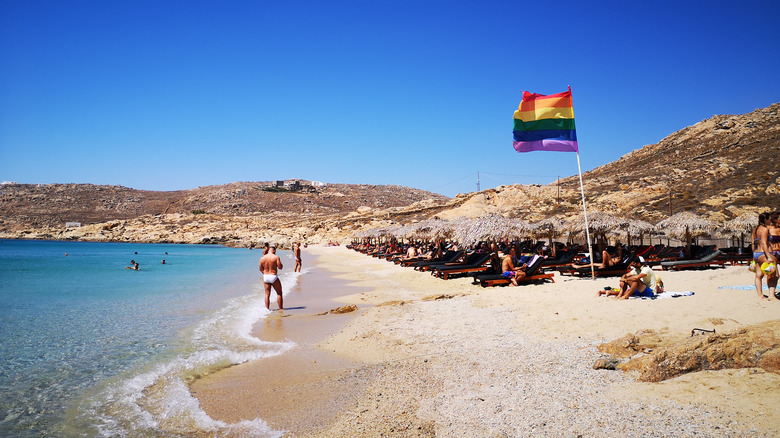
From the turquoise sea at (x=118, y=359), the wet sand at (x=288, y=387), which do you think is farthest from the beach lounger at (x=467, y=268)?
the wet sand at (x=288, y=387)

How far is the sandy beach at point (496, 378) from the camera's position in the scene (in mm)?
3008

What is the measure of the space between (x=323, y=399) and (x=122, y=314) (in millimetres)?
7377

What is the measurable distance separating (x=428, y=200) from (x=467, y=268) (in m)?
50.1

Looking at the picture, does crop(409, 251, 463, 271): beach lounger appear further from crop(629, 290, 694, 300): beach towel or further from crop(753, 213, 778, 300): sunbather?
crop(753, 213, 778, 300): sunbather

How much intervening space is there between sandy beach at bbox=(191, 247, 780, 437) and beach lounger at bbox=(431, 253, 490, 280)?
498 cm

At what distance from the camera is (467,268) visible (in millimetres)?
13398

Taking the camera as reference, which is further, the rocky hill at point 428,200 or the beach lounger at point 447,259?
the rocky hill at point 428,200

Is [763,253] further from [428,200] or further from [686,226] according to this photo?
[428,200]

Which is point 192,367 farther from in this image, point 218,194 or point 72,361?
point 218,194

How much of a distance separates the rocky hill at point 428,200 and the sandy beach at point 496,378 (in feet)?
61.1

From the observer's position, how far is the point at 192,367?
5.36 m

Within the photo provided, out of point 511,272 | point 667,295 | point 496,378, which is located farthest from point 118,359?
point 667,295

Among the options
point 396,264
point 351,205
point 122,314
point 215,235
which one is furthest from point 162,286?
point 351,205

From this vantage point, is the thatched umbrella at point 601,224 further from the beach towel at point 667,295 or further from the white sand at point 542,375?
the beach towel at point 667,295
